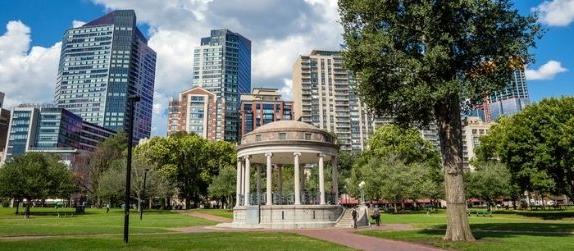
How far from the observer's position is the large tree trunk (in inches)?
834

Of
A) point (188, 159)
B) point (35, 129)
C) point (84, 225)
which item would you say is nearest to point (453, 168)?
point (84, 225)

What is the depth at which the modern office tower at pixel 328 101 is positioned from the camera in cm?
17062

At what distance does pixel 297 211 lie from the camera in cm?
3434

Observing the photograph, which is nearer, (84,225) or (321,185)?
(84,225)

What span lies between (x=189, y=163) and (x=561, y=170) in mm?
60743

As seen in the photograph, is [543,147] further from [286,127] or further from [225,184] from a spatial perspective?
[225,184]

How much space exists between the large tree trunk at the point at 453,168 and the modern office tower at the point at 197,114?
161145 mm

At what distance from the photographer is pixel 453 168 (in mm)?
22062

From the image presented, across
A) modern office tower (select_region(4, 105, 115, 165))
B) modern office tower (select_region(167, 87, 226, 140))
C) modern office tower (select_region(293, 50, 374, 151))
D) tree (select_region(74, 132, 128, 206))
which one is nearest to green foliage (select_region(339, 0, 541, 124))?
tree (select_region(74, 132, 128, 206))

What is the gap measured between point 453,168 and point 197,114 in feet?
541

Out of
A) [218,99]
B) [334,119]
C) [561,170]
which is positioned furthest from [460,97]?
[218,99]

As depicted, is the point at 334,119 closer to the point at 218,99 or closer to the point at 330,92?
the point at 330,92

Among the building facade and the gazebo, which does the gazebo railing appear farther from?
the building facade

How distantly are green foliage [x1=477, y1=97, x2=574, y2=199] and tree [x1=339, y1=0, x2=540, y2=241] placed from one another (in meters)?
24.9
